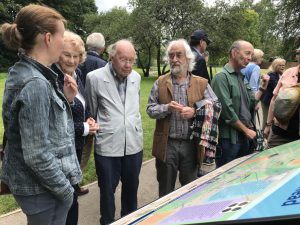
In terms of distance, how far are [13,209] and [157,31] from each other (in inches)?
1329

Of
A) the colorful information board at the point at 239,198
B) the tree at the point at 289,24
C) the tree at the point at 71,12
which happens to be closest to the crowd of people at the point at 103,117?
the colorful information board at the point at 239,198

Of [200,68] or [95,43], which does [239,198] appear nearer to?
[200,68]

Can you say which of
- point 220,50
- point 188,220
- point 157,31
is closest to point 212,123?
point 188,220

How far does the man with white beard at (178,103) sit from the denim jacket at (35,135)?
1874 millimetres

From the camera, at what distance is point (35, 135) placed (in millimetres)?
2184

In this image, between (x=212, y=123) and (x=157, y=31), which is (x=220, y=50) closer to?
(x=157, y=31)

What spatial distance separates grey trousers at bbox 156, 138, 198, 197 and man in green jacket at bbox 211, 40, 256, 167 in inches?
25.3

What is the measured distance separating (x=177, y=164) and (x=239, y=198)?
2588 mm

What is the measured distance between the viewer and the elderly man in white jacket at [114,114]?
3.93 metres

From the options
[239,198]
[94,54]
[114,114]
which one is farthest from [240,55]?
[239,198]

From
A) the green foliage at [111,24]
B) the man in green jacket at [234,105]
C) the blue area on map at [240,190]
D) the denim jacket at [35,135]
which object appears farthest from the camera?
the green foliage at [111,24]

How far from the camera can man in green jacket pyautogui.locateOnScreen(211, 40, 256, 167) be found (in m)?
4.66

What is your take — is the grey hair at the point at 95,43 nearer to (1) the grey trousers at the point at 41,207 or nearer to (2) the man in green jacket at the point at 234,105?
(2) the man in green jacket at the point at 234,105

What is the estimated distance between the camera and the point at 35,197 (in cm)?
234
